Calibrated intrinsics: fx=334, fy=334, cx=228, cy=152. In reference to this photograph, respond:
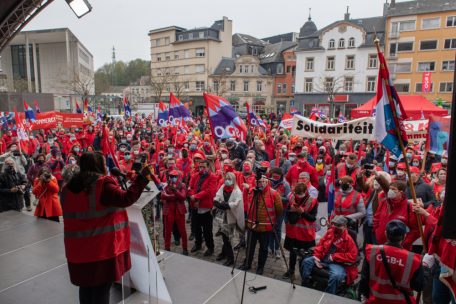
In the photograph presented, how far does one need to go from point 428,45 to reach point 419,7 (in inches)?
201

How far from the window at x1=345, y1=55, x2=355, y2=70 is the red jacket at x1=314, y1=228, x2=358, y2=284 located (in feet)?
149

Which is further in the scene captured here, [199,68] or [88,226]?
[199,68]

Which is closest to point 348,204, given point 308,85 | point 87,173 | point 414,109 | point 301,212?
point 301,212

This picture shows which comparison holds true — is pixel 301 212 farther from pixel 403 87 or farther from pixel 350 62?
pixel 350 62

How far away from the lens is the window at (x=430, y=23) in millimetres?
41244

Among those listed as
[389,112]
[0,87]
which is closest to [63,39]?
[0,87]

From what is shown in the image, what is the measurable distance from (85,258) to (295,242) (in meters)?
3.79

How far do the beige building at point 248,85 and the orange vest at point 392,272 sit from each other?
168 ft

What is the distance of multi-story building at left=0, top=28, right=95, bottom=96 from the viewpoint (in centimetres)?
4866

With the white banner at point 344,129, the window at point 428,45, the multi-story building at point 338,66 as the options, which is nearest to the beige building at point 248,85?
the multi-story building at point 338,66

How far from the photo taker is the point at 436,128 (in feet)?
27.6

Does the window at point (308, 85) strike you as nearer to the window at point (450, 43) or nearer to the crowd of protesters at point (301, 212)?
the window at point (450, 43)

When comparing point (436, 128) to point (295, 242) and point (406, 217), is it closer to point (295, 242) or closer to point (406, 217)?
point (406, 217)

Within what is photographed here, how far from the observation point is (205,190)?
21.9 feet
